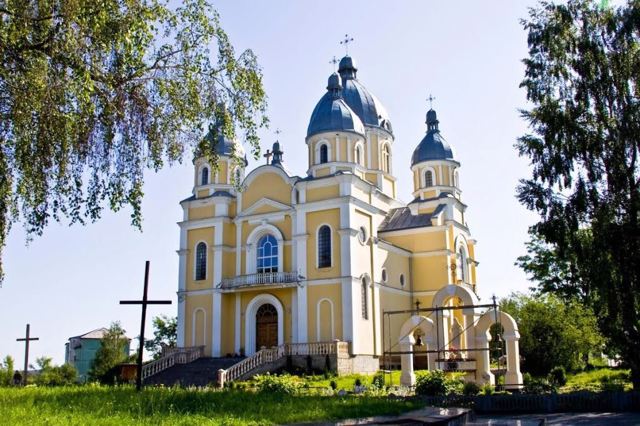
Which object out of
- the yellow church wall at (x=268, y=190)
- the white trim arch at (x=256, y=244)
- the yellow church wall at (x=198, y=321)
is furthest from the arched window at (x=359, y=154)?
the yellow church wall at (x=198, y=321)

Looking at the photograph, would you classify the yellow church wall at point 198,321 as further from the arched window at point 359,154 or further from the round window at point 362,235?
the arched window at point 359,154

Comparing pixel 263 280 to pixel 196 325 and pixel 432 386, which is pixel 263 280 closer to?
pixel 196 325

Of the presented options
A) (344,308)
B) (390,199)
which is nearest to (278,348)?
(344,308)

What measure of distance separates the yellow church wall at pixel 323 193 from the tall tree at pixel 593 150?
12.3m

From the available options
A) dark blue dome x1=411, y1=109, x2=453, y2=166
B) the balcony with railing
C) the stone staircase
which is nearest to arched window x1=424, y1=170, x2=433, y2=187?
dark blue dome x1=411, y1=109, x2=453, y2=166

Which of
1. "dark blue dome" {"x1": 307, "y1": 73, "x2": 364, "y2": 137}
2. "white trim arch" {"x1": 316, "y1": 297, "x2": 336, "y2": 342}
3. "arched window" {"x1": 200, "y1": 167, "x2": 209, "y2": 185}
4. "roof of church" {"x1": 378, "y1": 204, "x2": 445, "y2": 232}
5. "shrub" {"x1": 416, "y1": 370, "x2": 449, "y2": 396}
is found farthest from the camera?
"roof of church" {"x1": 378, "y1": 204, "x2": 445, "y2": 232}

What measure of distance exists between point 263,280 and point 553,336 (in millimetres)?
13281

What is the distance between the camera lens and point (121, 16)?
9.03 metres

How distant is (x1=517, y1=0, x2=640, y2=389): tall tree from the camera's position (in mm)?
17094

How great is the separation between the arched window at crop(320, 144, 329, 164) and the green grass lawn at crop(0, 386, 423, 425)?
826 inches

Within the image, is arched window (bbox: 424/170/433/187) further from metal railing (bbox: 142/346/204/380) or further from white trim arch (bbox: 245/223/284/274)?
metal railing (bbox: 142/346/204/380)

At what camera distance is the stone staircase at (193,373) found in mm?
27609

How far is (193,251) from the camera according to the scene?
34.2 m

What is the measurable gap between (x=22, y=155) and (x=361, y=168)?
2491cm
